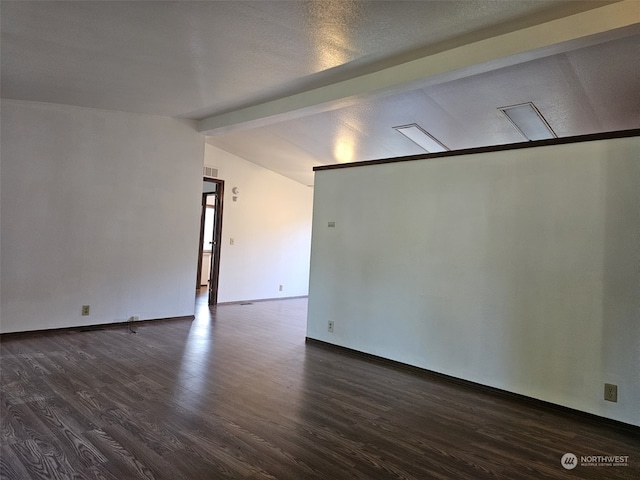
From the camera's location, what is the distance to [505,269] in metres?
3.36

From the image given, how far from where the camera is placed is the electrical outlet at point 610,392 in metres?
2.80

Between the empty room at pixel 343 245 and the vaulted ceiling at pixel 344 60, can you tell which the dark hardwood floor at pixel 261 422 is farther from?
the vaulted ceiling at pixel 344 60

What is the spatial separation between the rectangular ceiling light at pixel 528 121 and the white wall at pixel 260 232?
15.5 ft

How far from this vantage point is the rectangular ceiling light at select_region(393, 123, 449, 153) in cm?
493

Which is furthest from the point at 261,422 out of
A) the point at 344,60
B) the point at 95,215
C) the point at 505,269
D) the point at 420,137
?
the point at 420,137

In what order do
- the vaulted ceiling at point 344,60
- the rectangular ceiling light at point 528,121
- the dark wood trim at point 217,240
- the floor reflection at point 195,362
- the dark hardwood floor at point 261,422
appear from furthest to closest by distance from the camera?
the dark wood trim at point 217,240 → the rectangular ceiling light at point 528,121 → the floor reflection at point 195,362 → the vaulted ceiling at point 344,60 → the dark hardwood floor at point 261,422

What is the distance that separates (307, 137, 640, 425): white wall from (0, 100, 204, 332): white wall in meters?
2.51

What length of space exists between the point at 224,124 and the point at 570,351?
466cm

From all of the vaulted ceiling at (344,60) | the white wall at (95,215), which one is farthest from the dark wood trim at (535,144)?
the white wall at (95,215)

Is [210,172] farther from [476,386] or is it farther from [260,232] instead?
[476,386]

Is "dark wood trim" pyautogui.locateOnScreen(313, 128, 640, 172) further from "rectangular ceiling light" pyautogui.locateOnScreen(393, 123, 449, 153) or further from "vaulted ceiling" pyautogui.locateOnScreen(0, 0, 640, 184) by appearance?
"rectangular ceiling light" pyautogui.locateOnScreen(393, 123, 449, 153)

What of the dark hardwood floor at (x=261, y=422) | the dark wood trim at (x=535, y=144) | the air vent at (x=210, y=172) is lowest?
the dark hardwood floor at (x=261, y=422)

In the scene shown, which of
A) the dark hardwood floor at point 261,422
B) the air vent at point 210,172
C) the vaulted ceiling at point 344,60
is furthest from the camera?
the air vent at point 210,172

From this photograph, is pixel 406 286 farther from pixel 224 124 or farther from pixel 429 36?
pixel 224 124
